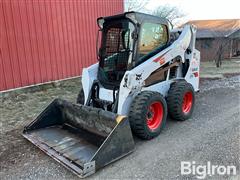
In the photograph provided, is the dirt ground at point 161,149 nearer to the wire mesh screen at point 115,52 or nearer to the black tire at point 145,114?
the black tire at point 145,114

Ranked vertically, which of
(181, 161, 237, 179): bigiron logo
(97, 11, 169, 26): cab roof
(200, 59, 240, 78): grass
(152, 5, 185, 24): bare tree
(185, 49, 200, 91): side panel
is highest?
(152, 5, 185, 24): bare tree

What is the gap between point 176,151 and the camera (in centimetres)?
353

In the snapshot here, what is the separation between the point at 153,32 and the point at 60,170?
2754 millimetres

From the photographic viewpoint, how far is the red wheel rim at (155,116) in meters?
3.98

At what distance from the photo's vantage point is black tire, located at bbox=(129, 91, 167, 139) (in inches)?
143

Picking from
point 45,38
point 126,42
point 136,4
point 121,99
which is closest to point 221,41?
point 136,4

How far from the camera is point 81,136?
382cm

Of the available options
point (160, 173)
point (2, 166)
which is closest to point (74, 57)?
point (2, 166)

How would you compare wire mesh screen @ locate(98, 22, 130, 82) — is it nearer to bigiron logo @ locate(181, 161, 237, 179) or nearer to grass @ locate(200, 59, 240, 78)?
bigiron logo @ locate(181, 161, 237, 179)

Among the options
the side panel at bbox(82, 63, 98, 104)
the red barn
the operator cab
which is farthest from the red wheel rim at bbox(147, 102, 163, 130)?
the red barn

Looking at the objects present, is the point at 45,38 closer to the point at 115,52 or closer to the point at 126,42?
the point at 115,52

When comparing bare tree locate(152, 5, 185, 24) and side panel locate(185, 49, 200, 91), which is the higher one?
bare tree locate(152, 5, 185, 24)

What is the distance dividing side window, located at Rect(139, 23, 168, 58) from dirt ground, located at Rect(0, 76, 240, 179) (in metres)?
1.47

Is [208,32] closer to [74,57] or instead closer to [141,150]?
[74,57]
